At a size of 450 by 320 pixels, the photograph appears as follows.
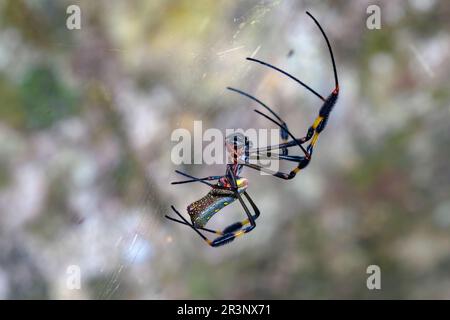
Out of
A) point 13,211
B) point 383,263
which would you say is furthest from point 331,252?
point 13,211

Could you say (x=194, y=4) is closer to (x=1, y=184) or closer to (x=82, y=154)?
(x=82, y=154)

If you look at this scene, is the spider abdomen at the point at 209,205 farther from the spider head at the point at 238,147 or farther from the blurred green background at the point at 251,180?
the blurred green background at the point at 251,180

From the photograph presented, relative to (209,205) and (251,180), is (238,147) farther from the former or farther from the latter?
(251,180)

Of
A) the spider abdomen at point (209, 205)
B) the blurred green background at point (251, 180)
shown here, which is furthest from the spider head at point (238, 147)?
the blurred green background at point (251, 180)

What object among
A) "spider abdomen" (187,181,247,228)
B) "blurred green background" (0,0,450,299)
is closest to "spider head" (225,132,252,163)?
"spider abdomen" (187,181,247,228)

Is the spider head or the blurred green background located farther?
the blurred green background

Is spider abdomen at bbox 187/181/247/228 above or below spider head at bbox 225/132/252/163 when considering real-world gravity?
below

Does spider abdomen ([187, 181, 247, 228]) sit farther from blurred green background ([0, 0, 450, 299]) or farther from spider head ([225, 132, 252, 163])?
blurred green background ([0, 0, 450, 299])

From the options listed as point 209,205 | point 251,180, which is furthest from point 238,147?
point 251,180
